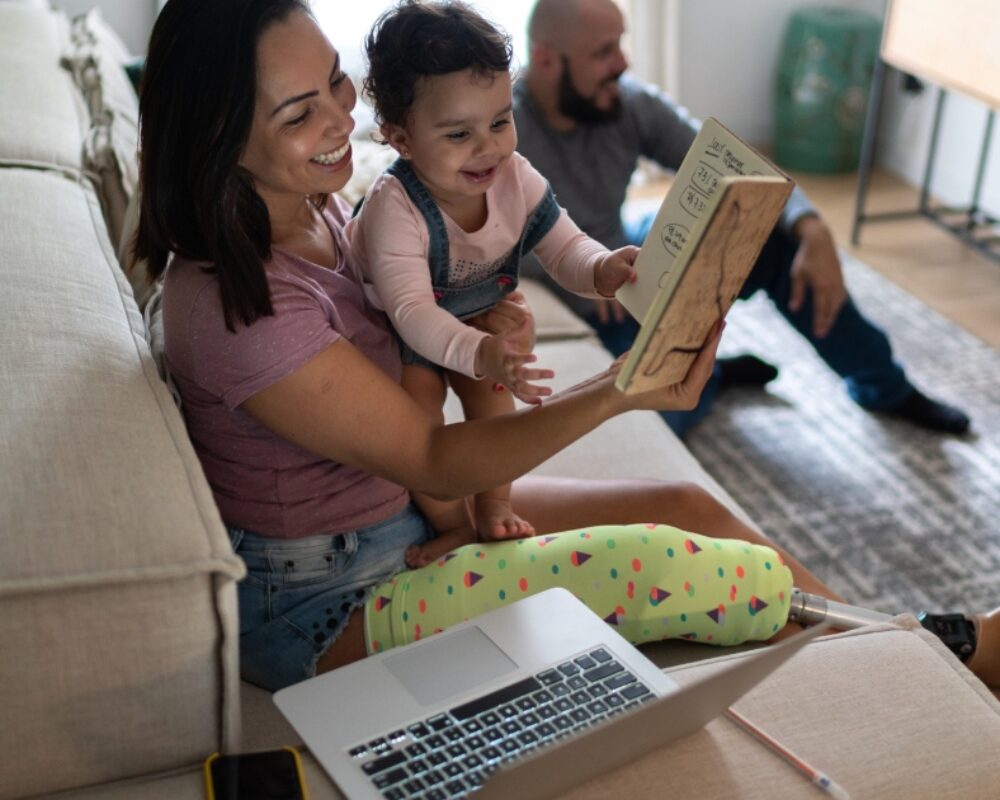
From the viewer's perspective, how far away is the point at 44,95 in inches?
82.7

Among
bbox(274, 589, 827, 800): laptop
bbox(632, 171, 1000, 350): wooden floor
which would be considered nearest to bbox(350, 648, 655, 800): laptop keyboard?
bbox(274, 589, 827, 800): laptop

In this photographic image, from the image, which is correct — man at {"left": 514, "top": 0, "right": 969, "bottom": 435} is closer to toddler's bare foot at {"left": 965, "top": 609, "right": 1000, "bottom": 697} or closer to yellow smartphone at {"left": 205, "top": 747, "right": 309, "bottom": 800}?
toddler's bare foot at {"left": 965, "top": 609, "right": 1000, "bottom": 697}

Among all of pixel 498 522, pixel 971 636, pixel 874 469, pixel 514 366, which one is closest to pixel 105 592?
pixel 514 366

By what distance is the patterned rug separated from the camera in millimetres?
2262

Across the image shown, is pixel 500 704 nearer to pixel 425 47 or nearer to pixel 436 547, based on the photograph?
pixel 436 547

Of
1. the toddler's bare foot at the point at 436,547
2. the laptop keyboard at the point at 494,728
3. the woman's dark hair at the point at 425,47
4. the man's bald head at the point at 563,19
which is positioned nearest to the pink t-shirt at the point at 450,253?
the woman's dark hair at the point at 425,47

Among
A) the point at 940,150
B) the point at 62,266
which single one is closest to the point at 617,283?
the point at 62,266

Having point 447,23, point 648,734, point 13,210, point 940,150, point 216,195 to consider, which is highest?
point 447,23

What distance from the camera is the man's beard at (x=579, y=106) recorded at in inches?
95.9

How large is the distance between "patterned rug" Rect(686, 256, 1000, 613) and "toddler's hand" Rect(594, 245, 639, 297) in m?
1.11

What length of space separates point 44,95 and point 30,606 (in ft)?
4.61

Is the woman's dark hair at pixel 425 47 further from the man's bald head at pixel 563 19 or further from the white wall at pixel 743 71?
the white wall at pixel 743 71

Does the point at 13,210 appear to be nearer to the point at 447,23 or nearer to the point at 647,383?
the point at 447,23

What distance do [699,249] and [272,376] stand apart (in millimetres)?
446
